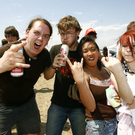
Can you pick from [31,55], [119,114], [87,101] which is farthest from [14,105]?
[119,114]

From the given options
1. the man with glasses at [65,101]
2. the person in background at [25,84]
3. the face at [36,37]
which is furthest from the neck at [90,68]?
the face at [36,37]

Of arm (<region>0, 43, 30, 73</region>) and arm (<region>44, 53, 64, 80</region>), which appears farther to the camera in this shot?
arm (<region>44, 53, 64, 80</region>)

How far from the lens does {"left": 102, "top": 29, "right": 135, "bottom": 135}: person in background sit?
4.11 feet

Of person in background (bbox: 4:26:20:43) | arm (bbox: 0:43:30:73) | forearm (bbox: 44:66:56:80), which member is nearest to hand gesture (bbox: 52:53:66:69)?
forearm (bbox: 44:66:56:80)

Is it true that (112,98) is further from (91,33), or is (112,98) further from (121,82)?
(91,33)

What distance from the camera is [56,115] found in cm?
190

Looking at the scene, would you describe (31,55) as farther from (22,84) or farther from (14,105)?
(14,105)

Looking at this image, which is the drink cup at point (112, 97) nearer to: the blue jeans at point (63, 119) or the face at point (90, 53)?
the face at point (90, 53)

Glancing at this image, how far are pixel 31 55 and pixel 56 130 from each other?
4.15 ft

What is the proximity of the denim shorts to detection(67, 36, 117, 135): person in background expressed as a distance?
958mm

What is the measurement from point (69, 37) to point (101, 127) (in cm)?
143

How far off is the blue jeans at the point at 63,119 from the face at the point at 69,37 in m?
1.10

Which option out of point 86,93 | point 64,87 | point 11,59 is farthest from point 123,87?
point 11,59

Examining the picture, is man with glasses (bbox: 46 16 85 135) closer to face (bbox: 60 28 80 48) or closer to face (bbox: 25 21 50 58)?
face (bbox: 60 28 80 48)
